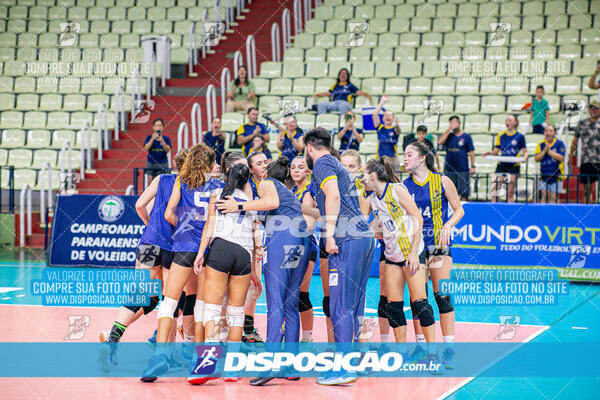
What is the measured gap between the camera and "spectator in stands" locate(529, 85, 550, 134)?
15.8 meters

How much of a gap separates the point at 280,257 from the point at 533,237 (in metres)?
7.82

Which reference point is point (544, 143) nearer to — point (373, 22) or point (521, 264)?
point (521, 264)

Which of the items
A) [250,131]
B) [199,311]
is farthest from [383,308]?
[250,131]

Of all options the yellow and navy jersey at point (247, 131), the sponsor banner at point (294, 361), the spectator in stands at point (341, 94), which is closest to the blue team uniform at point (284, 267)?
the sponsor banner at point (294, 361)

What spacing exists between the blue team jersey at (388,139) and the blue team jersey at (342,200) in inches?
315

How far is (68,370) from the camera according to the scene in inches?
273

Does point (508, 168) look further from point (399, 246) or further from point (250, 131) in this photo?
point (399, 246)

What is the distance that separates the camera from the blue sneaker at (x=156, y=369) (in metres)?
6.44

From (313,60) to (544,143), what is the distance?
7.12 m

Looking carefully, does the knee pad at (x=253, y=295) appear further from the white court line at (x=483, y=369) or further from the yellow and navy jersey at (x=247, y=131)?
the yellow and navy jersey at (x=247, y=131)

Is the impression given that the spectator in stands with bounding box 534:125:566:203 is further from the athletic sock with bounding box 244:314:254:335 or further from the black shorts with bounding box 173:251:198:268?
the black shorts with bounding box 173:251:198:268

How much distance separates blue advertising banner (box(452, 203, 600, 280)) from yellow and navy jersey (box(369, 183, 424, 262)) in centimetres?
648

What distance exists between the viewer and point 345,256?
6.54 m

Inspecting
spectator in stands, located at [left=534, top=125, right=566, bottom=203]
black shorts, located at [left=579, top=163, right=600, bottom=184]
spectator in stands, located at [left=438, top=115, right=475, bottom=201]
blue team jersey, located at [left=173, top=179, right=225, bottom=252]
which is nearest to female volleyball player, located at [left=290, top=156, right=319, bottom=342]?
blue team jersey, located at [left=173, top=179, right=225, bottom=252]
